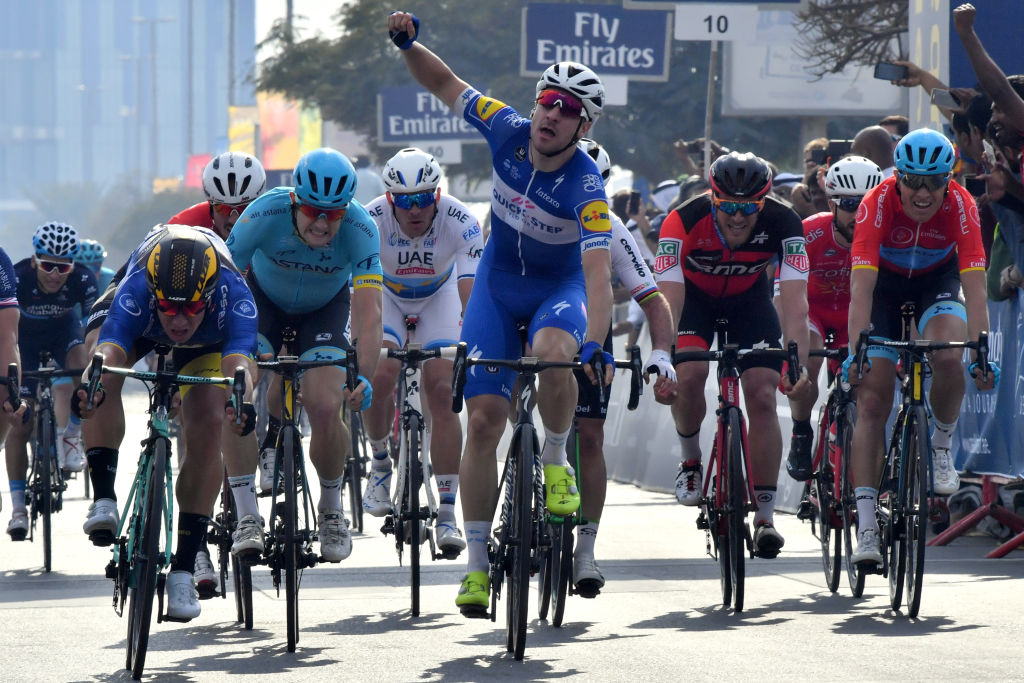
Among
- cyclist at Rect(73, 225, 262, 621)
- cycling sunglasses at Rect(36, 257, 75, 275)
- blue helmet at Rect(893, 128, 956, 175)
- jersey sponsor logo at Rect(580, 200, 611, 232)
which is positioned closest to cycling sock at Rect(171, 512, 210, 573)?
cyclist at Rect(73, 225, 262, 621)

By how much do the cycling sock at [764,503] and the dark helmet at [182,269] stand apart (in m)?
3.38

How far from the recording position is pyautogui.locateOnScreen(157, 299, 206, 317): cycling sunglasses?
305 inches

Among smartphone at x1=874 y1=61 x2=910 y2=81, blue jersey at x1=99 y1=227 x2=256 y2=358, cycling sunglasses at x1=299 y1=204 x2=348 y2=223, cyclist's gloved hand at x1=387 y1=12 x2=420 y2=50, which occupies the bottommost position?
blue jersey at x1=99 y1=227 x2=256 y2=358

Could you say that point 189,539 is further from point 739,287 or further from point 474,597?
point 739,287

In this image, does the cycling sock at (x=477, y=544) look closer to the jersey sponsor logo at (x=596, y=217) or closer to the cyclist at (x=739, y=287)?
the jersey sponsor logo at (x=596, y=217)

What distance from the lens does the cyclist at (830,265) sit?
11.1 meters

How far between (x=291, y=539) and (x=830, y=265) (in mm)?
4365

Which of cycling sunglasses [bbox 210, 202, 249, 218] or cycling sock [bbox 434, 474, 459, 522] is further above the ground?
cycling sunglasses [bbox 210, 202, 249, 218]

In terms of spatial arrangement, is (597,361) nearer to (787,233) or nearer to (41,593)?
(787,233)

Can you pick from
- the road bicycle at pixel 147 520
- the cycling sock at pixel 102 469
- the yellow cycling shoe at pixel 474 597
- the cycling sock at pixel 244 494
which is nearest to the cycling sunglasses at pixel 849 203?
the cycling sock at pixel 244 494

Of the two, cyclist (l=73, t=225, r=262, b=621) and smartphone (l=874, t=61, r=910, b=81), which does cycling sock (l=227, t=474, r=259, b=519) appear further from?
smartphone (l=874, t=61, r=910, b=81)

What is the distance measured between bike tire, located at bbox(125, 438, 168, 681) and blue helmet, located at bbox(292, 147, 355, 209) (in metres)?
1.67

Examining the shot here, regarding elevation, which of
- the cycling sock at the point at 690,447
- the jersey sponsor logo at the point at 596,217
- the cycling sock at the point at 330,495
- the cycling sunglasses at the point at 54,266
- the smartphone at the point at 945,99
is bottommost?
the cycling sock at the point at 330,495

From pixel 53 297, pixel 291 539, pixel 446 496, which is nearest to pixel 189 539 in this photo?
pixel 291 539
